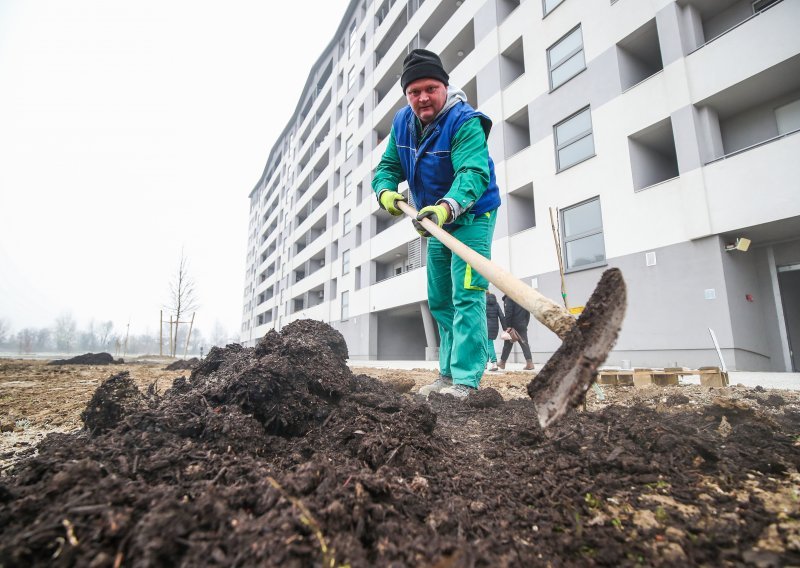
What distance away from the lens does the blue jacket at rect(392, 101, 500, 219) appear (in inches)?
109

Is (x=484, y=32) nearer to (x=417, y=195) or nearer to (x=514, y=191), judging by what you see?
(x=514, y=191)

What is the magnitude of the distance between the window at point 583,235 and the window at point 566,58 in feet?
12.3

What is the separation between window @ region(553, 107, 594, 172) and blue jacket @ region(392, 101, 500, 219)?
26.1 ft

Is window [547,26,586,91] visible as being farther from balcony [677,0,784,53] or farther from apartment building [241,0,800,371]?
balcony [677,0,784,53]

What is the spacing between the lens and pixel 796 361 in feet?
27.0

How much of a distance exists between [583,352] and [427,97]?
2.26m

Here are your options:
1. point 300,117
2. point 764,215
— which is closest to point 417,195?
point 764,215

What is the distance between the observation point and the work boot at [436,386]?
2762mm

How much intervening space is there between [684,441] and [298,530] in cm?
144

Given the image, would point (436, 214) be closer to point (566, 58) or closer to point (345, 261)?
point (566, 58)

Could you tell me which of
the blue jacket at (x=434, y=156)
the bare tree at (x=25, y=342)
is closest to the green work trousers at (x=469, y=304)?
the blue jacket at (x=434, y=156)

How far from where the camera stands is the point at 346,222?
22516mm

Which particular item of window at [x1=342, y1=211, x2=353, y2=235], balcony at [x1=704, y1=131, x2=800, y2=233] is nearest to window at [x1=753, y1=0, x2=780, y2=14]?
balcony at [x1=704, y1=131, x2=800, y2=233]

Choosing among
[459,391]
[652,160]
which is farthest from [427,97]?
[652,160]
